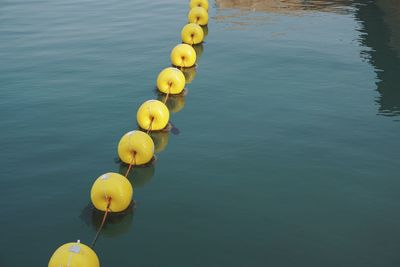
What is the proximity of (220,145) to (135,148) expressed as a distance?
11.4ft

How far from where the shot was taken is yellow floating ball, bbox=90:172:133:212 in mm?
12742

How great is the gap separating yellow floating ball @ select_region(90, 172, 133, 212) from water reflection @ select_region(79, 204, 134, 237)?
0.46 meters

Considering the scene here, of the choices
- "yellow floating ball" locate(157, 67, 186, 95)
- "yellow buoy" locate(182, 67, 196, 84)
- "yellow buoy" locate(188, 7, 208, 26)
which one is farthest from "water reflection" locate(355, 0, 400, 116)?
"yellow buoy" locate(188, 7, 208, 26)

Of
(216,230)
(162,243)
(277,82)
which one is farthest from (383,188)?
(277,82)

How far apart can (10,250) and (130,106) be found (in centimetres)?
910

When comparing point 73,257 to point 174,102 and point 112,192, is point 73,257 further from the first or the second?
point 174,102

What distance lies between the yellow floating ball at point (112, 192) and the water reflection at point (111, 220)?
1.49 ft

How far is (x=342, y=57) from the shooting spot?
24625 millimetres

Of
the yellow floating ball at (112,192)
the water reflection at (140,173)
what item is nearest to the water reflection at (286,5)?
the water reflection at (140,173)

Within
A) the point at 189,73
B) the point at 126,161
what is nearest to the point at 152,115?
the point at 126,161

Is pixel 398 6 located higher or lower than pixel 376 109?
higher

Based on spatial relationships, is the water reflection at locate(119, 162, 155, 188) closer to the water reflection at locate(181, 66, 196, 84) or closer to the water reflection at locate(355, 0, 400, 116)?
the water reflection at locate(181, 66, 196, 84)

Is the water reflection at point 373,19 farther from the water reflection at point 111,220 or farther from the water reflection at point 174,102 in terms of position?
the water reflection at point 111,220

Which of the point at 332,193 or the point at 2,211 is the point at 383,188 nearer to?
the point at 332,193
